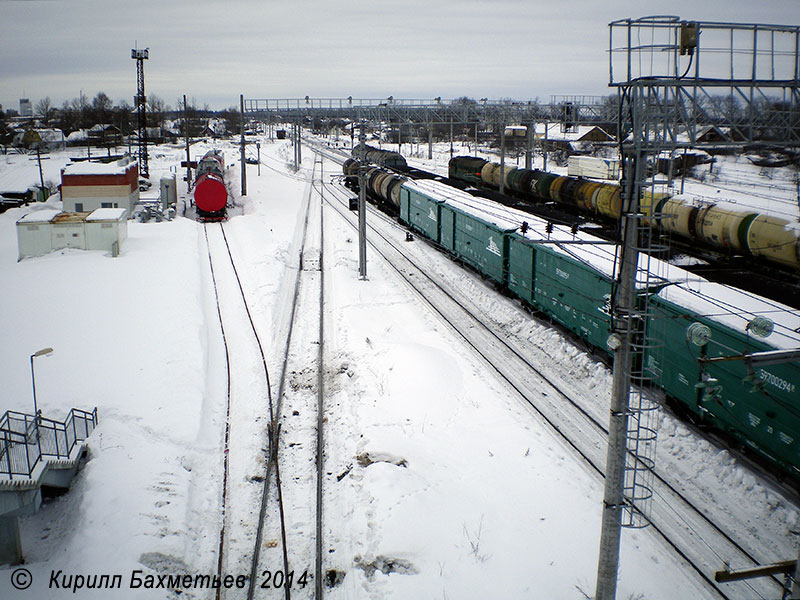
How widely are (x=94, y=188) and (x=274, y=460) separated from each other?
3744 cm

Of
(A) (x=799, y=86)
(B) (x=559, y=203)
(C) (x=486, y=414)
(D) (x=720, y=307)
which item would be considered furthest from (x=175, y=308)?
(B) (x=559, y=203)

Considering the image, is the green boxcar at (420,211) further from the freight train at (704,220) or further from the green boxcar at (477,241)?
the freight train at (704,220)

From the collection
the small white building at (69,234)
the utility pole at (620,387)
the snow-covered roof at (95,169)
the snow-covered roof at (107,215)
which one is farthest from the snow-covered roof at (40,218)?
the utility pole at (620,387)

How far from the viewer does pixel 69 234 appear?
3009 cm

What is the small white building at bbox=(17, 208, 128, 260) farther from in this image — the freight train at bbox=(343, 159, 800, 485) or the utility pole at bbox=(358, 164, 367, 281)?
the freight train at bbox=(343, 159, 800, 485)

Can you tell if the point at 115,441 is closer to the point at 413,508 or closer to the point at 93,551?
the point at 93,551

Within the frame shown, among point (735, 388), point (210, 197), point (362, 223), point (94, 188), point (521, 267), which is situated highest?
point (94, 188)

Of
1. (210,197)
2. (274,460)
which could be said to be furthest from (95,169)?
(274,460)

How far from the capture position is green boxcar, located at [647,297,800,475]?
10852mm

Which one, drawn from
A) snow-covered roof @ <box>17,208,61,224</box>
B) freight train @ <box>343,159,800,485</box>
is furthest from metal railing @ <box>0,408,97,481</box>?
snow-covered roof @ <box>17,208,61,224</box>

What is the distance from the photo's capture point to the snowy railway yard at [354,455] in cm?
991

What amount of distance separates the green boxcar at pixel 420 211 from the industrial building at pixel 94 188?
2091 centimetres

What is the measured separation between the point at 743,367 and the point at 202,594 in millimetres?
10319

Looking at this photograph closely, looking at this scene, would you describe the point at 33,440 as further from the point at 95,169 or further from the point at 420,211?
the point at 95,169
